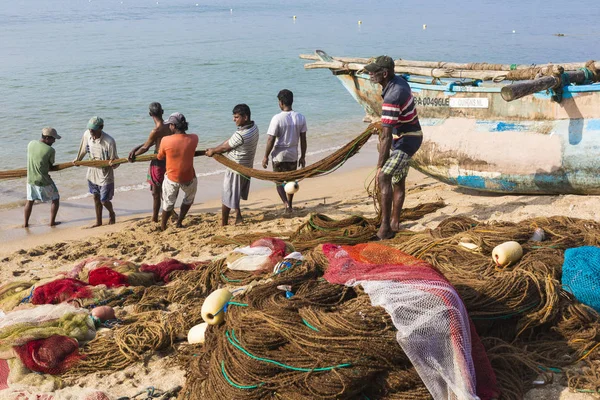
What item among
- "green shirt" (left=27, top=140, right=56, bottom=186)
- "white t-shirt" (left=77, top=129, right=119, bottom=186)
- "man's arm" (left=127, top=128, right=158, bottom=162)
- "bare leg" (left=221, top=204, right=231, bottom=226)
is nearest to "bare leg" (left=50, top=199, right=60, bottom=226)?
"green shirt" (left=27, top=140, right=56, bottom=186)

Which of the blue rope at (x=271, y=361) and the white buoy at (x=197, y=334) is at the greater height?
the blue rope at (x=271, y=361)

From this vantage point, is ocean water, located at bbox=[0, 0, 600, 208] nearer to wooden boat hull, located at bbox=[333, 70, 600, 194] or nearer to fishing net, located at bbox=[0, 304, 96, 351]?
wooden boat hull, located at bbox=[333, 70, 600, 194]

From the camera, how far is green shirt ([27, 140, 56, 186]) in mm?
9086

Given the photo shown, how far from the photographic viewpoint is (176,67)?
89.1 ft

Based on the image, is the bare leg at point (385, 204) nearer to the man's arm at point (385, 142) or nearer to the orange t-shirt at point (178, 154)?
the man's arm at point (385, 142)

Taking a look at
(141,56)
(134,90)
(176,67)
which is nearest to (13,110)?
(134,90)

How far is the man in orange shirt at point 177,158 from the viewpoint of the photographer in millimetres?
8250

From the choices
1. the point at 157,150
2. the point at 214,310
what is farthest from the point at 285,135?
the point at 214,310

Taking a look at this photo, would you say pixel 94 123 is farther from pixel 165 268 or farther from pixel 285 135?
pixel 165 268

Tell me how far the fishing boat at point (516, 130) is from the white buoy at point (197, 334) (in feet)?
13.7

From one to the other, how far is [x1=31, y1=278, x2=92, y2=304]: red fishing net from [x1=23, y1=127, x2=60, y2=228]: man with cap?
11.7ft

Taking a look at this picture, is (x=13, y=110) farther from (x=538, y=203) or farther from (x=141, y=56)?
(x=538, y=203)

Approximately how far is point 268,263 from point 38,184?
185 inches

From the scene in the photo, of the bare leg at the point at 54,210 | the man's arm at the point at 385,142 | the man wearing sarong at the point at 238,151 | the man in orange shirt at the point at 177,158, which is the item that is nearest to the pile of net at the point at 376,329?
the man's arm at the point at 385,142
